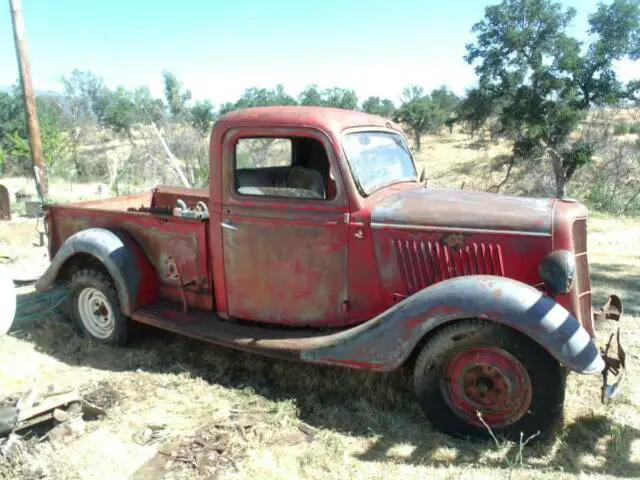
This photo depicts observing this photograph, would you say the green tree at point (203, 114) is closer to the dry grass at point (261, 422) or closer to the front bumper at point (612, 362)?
the dry grass at point (261, 422)

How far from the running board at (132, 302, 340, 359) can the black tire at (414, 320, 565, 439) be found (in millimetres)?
723

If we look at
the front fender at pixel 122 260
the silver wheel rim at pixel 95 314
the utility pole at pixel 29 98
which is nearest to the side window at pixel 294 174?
the front fender at pixel 122 260

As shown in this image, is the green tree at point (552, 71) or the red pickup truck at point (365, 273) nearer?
the red pickup truck at point (365, 273)

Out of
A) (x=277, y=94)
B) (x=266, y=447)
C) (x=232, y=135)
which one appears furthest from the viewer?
(x=277, y=94)

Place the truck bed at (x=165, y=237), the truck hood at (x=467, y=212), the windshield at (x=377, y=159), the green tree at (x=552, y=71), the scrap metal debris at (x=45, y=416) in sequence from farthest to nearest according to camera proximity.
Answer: the green tree at (x=552, y=71), the truck bed at (x=165, y=237), the windshield at (x=377, y=159), the truck hood at (x=467, y=212), the scrap metal debris at (x=45, y=416)

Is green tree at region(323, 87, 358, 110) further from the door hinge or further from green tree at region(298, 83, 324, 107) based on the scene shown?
the door hinge

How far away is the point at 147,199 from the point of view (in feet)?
18.7

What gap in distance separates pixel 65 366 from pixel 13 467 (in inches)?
56.4

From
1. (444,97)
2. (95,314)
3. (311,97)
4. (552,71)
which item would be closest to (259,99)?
(311,97)

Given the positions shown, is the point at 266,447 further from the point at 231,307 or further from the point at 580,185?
the point at 580,185

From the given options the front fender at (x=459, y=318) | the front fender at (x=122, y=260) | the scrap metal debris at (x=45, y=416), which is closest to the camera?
the front fender at (x=459, y=318)

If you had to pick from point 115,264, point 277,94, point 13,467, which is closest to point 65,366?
point 115,264

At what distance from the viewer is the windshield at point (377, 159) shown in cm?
358

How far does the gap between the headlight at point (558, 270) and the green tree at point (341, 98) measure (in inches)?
1199
